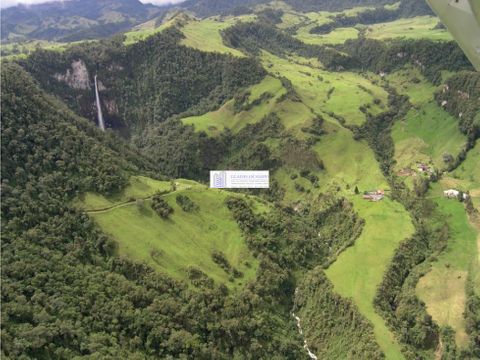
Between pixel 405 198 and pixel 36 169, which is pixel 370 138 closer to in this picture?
pixel 405 198

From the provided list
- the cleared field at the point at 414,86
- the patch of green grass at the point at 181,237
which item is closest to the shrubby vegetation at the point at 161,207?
the patch of green grass at the point at 181,237

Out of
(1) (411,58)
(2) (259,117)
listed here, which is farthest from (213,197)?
(1) (411,58)

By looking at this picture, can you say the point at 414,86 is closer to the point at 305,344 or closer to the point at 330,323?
the point at 330,323

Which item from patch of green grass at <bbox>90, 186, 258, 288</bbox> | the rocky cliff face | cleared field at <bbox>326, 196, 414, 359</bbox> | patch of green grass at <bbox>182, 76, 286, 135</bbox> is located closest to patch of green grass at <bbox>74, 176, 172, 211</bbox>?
patch of green grass at <bbox>90, 186, 258, 288</bbox>

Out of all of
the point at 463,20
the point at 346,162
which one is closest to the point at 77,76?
the point at 346,162

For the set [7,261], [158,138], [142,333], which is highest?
[7,261]

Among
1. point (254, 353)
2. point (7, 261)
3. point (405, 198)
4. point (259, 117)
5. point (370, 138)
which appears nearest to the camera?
point (7, 261)

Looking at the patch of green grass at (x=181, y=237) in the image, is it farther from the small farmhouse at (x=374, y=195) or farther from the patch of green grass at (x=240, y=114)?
the patch of green grass at (x=240, y=114)
